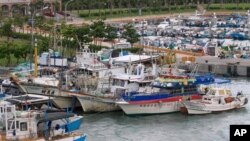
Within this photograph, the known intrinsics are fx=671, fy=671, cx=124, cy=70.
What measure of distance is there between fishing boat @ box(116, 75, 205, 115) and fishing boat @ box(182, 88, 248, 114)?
69 cm

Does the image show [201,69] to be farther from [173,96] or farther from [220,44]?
[173,96]

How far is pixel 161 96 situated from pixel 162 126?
3.66m

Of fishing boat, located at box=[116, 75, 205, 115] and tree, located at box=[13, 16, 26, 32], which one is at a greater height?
tree, located at box=[13, 16, 26, 32]

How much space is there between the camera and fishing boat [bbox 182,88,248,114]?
43.9 m

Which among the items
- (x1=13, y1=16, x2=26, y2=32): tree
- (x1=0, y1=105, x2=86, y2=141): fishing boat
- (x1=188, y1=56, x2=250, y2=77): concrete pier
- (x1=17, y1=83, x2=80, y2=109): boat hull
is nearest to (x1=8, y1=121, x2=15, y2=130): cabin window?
(x1=0, y1=105, x2=86, y2=141): fishing boat

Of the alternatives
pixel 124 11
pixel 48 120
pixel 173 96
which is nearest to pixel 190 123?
pixel 173 96

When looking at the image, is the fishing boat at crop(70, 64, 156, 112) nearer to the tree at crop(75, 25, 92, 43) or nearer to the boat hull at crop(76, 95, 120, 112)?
the boat hull at crop(76, 95, 120, 112)

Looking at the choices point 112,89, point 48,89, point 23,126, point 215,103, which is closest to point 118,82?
point 112,89

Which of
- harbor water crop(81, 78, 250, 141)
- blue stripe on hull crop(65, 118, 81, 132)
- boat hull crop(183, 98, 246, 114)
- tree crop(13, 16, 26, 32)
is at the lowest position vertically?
harbor water crop(81, 78, 250, 141)

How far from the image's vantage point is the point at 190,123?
41.4 m

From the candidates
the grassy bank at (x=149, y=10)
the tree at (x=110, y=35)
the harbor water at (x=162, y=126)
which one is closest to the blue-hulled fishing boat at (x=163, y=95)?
the harbor water at (x=162, y=126)

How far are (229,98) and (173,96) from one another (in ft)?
13.2

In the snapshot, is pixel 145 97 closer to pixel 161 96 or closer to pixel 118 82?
pixel 161 96

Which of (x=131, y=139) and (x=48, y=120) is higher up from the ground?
(x=48, y=120)
